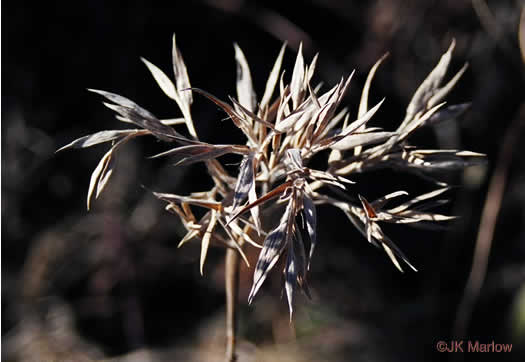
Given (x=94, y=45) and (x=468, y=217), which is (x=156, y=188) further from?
(x=468, y=217)

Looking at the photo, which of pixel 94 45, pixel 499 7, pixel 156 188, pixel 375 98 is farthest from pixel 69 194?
pixel 499 7

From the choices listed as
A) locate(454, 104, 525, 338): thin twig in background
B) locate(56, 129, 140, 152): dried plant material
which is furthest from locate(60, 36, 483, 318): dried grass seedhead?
locate(454, 104, 525, 338): thin twig in background

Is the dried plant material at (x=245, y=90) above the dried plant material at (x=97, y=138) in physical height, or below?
above

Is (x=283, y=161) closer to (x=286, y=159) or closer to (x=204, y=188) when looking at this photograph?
(x=286, y=159)

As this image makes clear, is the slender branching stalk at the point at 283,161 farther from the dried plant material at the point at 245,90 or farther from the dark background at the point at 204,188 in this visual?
the dark background at the point at 204,188

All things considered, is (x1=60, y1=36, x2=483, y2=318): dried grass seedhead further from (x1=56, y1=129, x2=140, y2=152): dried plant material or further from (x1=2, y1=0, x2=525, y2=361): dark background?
(x1=2, y1=0, x2=525, y2=361): dark background

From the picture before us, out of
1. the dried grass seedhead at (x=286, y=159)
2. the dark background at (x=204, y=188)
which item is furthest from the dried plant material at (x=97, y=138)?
the dark background at (x=204, y=188)
